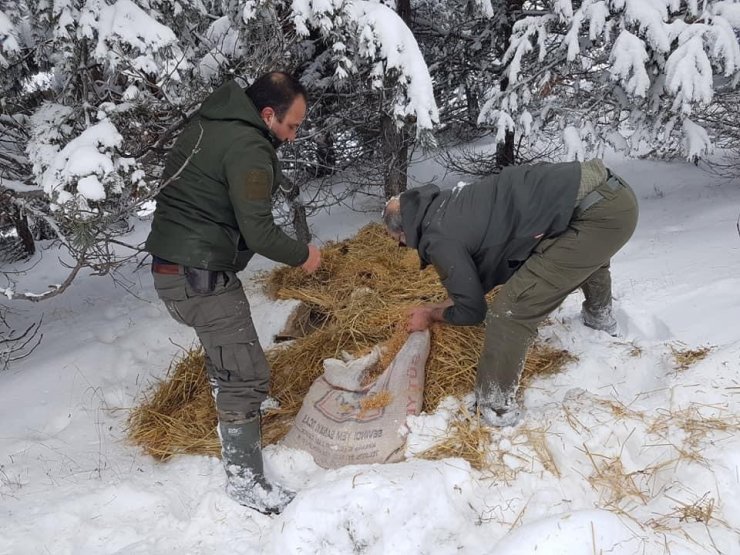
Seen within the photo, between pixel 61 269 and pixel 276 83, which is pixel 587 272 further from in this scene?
pixel 61 269

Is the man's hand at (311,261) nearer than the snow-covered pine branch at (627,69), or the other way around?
the man's hand at (311,261)

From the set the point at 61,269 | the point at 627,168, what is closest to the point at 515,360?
the point at 627,168

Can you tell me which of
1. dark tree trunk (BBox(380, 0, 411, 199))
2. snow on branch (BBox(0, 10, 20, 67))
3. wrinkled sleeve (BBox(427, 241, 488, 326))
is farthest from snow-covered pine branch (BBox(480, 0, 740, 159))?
snow on branch (BBox(0, 10, 20, 67))

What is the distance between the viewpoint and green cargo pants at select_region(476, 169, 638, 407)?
95.7 inches

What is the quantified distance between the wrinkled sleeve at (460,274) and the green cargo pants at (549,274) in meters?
0.14

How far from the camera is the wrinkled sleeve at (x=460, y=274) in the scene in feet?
7.66

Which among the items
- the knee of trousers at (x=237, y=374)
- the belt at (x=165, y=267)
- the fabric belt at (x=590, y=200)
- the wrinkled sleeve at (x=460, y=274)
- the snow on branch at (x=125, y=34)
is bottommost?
the knee of trousers at (x=237, y=374)

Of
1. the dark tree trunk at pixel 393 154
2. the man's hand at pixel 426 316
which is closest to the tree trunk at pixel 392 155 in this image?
the dark tree trunk at pixel 393 154

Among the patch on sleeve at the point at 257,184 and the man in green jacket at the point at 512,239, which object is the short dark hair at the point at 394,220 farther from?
the patch on sleeve at the point at 257,184

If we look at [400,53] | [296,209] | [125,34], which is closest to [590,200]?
[400,53]

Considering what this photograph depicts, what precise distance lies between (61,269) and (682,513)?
27.2 feet

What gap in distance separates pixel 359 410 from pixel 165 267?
3.92 feet

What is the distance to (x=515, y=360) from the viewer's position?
248cm

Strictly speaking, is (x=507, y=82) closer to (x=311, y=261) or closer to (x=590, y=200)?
A: (x=590, y=200)
